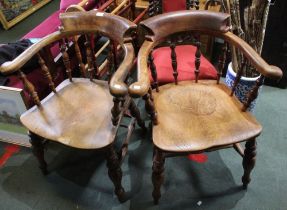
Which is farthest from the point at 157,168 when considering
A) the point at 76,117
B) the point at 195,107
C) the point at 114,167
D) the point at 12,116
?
the point at 12,116

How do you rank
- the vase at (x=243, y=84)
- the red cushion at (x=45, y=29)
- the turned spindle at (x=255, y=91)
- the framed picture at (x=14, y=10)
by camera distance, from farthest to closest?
the framed picture at (x=14, y=10) → the red cushion at (x=45, y=29) → the vase at (x=243, y=84) → the turned spindle at (x=255, y=91)

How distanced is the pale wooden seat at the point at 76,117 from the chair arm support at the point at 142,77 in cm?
30

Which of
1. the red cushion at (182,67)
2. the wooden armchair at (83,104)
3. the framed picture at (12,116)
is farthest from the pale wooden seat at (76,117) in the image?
the red cushion at (182,67)

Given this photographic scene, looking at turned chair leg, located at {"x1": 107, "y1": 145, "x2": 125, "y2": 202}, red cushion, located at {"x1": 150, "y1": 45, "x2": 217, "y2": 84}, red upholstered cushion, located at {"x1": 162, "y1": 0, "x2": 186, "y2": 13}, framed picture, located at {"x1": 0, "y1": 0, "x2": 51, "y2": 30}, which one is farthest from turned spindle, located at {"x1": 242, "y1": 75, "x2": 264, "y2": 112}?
framed picture, located at {"x1": 0, "y1": 0, "x2": 51, "y2": 30}

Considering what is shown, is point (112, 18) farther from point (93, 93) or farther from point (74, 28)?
point (93, 93)

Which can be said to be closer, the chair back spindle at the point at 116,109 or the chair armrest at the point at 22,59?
the chair back spindle at the point at 116,109

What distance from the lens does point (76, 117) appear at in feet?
4.14

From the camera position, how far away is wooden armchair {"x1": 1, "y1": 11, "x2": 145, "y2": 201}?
114 cm

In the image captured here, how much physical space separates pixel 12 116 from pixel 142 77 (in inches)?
39.8

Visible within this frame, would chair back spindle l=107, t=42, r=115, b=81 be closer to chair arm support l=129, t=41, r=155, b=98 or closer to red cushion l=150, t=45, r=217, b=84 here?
chair arm support l=129, t=41, r=155, b=98

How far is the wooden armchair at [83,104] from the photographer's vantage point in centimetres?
114

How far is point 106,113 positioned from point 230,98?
2.01ft

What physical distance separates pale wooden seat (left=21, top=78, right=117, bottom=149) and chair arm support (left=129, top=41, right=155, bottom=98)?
0.30m

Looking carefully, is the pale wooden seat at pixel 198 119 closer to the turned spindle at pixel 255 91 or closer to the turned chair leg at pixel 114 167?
→ the turned spindle at pixel 255 91
